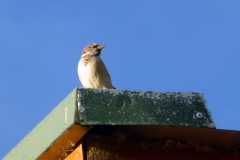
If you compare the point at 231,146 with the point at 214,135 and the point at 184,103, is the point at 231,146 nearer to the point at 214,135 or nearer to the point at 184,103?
the point at 214,135

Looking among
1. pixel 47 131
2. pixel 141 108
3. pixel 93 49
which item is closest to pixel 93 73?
pixel 93 49

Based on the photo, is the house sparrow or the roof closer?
the roof

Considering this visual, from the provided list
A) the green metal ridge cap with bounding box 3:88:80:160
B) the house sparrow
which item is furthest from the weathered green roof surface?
the house sparrow

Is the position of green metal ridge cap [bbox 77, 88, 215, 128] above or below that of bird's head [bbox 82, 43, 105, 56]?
below

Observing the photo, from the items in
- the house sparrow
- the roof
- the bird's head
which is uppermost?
the bird's head

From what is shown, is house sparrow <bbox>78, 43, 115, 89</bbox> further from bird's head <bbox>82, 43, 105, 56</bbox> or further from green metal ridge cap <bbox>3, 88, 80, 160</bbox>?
green metal ridge cap <bbox>3, 88, 80, 160</bbox>


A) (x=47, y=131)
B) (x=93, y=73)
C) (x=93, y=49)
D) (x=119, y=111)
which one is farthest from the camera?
(x=93, y=49)

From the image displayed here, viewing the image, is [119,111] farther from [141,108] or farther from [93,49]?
[93,49]
